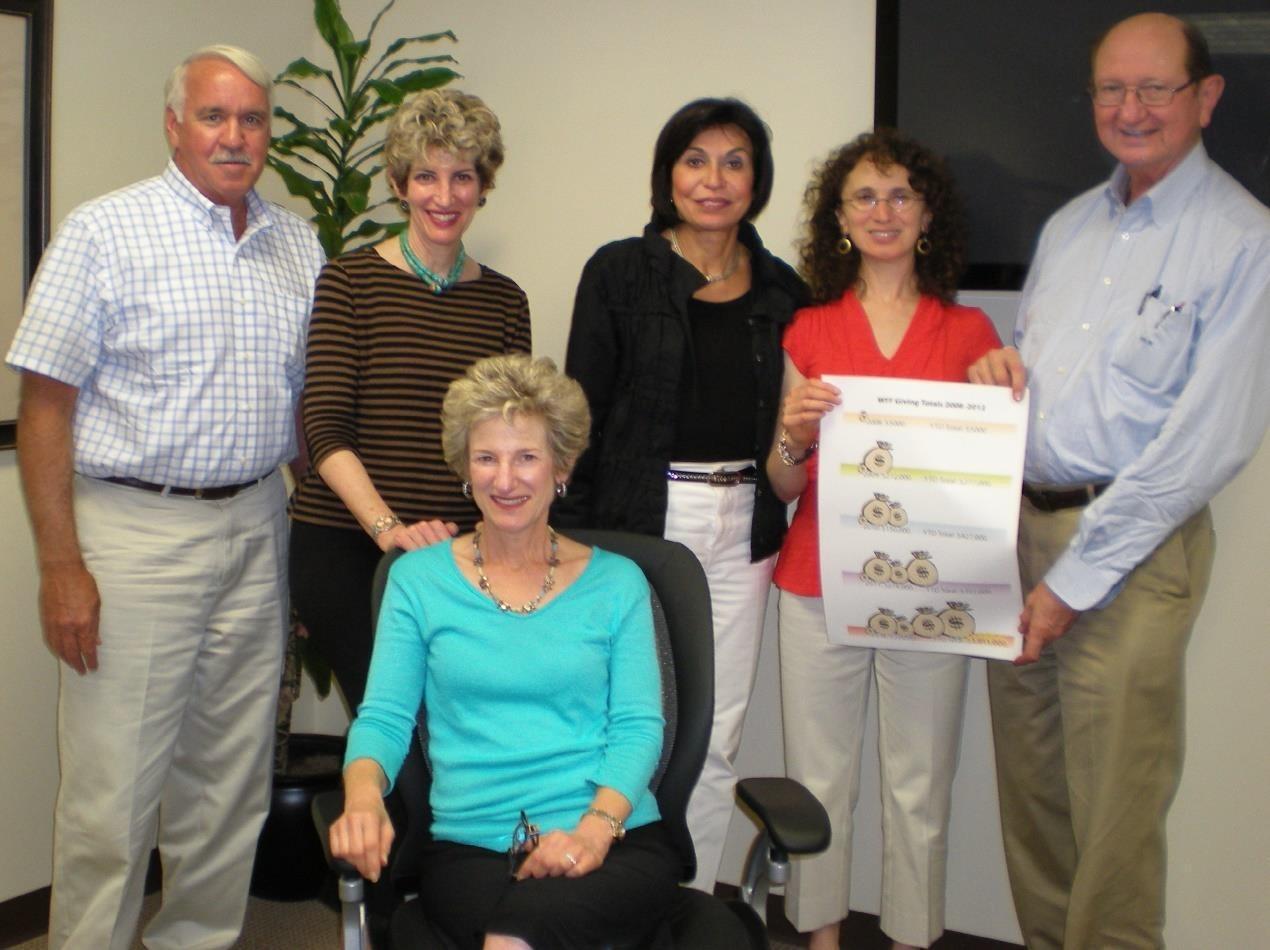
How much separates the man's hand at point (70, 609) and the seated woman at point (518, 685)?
75cm

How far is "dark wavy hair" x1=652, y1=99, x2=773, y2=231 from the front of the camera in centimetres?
246

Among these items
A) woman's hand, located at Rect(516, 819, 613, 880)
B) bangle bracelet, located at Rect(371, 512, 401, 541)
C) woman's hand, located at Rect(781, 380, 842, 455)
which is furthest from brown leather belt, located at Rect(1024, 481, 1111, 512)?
bangle bracelet, located at Rect(371, 512, 401, 541)

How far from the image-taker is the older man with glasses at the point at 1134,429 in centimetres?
202

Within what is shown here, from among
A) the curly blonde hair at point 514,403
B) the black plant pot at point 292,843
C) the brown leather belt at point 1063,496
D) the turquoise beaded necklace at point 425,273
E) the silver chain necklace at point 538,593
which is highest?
the turquoise beaded necklace at point 425,273

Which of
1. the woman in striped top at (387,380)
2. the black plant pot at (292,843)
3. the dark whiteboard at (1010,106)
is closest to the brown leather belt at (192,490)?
the woman in striped top at (387,380)

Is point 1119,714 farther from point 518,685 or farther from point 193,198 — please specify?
point 193,198

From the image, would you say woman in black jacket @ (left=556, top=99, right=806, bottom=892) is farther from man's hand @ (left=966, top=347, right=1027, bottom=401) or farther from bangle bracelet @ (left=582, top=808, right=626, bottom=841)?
bangle bracelet @ (left=582, top=808, right=626, bottom=841)

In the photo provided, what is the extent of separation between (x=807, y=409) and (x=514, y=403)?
1.97 ft

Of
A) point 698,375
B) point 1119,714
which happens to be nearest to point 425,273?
point 698,375

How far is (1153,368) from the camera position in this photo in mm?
2066

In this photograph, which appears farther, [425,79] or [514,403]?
[425,79]

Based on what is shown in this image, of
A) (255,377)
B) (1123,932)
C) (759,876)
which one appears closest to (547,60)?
(255,377)

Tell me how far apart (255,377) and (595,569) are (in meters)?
0.88

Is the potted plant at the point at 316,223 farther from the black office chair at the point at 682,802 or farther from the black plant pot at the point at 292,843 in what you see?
the black office chair at the point at 682,802
